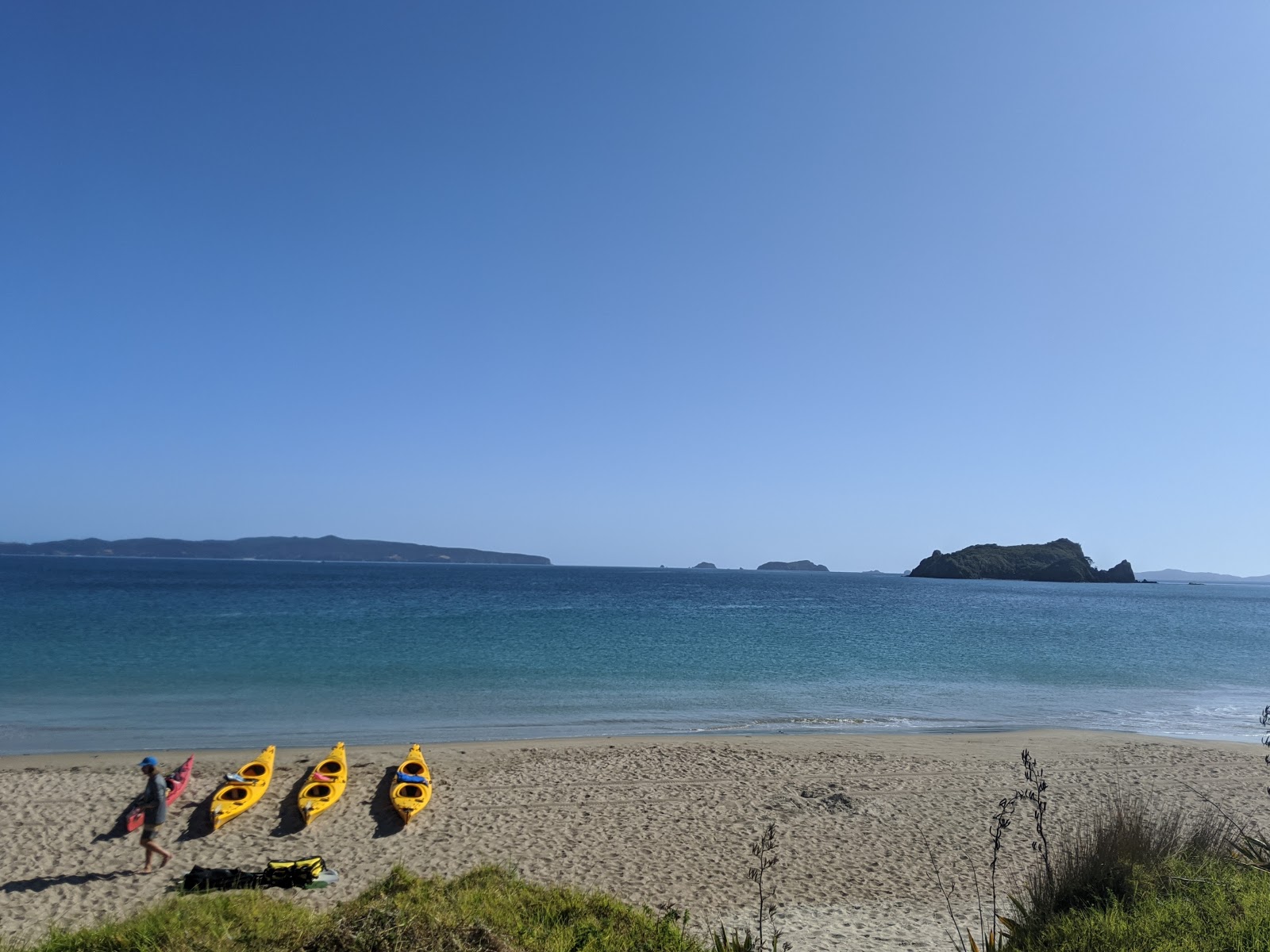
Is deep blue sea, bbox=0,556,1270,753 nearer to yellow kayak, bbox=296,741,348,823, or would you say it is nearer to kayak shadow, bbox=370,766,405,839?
yellow kayak, bbox=296,741,348,823

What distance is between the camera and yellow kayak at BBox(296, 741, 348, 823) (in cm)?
1112

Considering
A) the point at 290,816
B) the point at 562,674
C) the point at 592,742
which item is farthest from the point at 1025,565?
the point at 290,816

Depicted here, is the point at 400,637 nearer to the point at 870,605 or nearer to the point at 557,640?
the point at 557,640

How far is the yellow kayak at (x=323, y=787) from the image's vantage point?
11.1m

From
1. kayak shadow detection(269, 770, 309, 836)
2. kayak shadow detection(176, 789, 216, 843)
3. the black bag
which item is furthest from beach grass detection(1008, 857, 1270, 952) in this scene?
kayak shadow detection(176, 789, 216, 843)

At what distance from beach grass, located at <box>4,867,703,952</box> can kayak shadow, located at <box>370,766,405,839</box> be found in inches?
193

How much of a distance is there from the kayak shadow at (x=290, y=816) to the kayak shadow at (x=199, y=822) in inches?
36.3

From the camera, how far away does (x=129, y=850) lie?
994 cm

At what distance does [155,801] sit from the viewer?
9.38 metres

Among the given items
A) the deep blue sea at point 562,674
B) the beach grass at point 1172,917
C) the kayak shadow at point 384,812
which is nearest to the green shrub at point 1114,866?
the beach grass at point 1172,917

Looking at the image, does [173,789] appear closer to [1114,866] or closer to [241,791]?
→ [241,791]

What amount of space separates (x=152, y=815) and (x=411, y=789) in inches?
142

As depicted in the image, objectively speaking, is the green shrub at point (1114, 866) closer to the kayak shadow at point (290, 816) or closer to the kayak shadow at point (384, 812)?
the kayak shadow at point (384, 812)

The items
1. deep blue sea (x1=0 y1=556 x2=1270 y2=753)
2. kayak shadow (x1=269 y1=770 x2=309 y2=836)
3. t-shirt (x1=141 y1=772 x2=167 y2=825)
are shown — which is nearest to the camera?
t-shirt (x1=141 y1=772 x2=167 y2=825)
